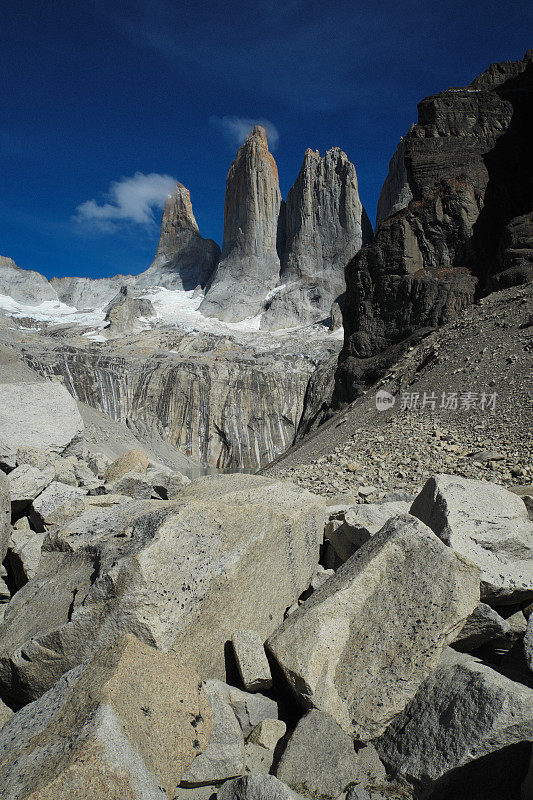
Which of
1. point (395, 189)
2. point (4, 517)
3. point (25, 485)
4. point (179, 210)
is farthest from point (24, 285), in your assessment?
point (4, 517)

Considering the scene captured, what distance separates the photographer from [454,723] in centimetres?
232

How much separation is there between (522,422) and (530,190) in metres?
20.7

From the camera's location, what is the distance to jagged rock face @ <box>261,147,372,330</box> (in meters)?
82.3

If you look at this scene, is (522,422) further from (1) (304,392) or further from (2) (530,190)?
(1) (304,392)

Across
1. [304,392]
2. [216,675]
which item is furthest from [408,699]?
[304,392]

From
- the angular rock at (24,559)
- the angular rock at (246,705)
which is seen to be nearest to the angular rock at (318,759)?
the angular rock at (246,705)

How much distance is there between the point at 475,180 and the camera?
24.5 m

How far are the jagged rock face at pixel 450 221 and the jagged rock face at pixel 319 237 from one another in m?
54.9

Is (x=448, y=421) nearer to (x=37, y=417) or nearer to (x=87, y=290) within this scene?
(x=37, y=417)

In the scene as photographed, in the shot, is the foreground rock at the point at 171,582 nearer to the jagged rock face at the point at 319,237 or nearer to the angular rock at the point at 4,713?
the angular rock at the point at 4,713

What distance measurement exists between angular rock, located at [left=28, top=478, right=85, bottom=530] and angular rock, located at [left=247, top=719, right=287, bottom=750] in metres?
3.11

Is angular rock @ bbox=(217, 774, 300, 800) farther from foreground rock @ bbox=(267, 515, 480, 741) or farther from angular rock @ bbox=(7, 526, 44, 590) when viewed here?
angular rock @ bbox=(7, 526, 44, 590)

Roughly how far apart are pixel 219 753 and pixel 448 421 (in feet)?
37.1

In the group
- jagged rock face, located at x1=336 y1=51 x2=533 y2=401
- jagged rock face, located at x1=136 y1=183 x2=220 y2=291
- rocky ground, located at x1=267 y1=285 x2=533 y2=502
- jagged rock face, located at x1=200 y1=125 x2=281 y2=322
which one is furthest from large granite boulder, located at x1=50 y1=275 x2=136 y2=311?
rocky ground, located at x1=267 y1=285 x2=533 y2=502
